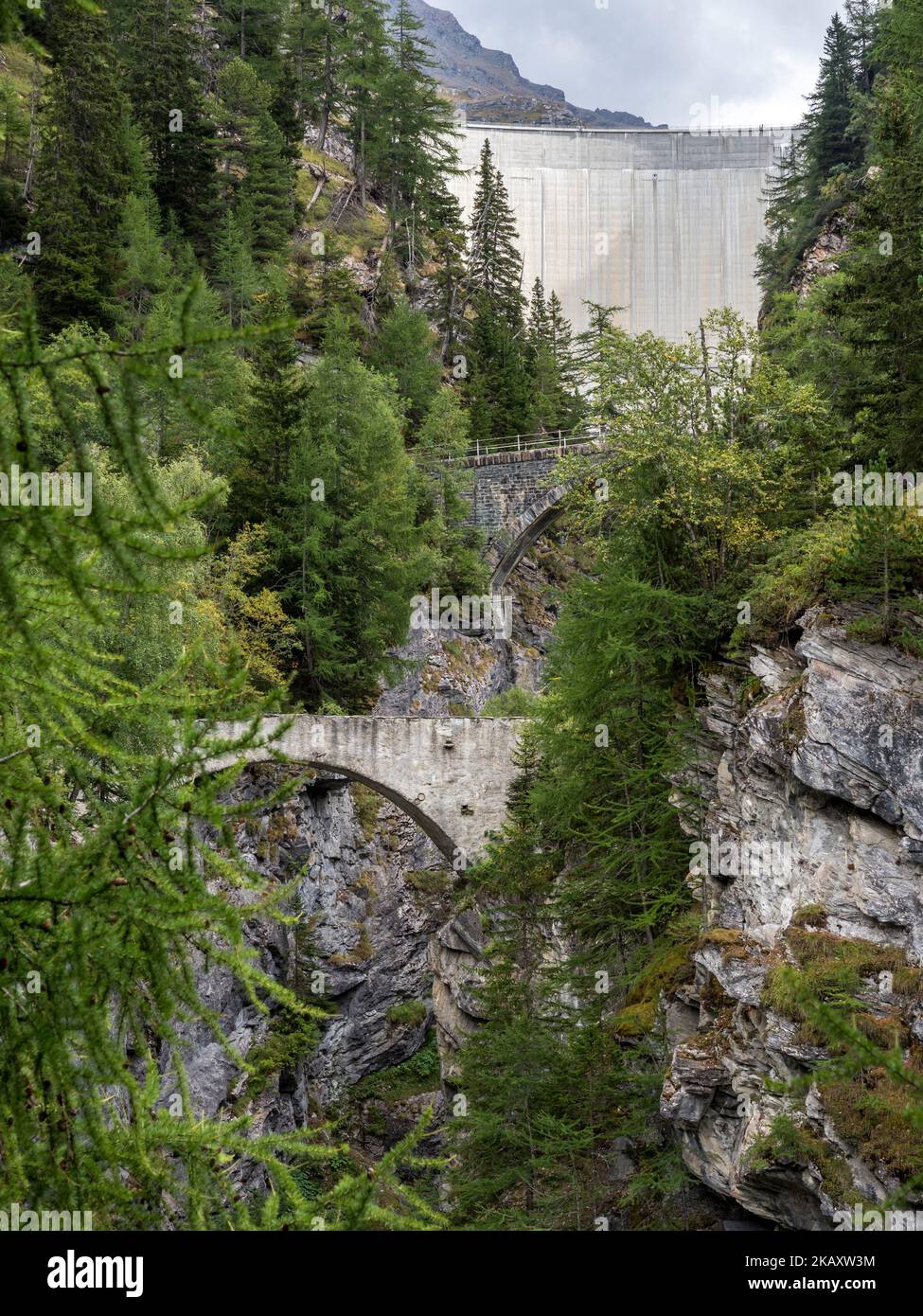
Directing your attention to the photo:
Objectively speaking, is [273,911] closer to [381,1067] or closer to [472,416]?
[381,1067]

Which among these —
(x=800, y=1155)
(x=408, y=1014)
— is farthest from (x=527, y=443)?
(x=800, y=1155)

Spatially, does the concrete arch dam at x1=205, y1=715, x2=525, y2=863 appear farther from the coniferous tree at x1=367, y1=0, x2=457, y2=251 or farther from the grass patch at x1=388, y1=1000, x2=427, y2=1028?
the coniferous tree at x1=367, y1=0, x2=457, y2=251

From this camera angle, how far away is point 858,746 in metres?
→ 13.1

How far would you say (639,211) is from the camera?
68688mm

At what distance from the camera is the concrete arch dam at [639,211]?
221ft

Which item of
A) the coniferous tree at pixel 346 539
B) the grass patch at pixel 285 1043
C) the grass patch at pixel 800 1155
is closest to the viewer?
the grass patch at pixel 800 1155

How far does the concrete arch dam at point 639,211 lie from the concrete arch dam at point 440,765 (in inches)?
1913

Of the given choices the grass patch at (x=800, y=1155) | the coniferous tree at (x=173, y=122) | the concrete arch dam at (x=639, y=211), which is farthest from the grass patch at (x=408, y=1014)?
the concrete arch dam at (x=639, y=211)

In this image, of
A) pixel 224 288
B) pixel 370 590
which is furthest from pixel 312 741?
pixel 224 288

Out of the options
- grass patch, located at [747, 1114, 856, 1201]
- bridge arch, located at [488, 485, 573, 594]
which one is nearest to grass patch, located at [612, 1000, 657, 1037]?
grass patch, located at [747, 1114, 856, 1201]

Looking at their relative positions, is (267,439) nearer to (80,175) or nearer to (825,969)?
(80,175)

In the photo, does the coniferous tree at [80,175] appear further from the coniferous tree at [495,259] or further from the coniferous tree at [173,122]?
the coniferous tree at [495,259]

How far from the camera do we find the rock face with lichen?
10.7 metres

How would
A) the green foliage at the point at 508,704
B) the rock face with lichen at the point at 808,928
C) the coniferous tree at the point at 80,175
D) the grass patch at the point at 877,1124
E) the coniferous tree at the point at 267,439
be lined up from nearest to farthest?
the grass patch at the point at 877,1124
the rock face with lichen at the point at 808,928
the coniferous tree at the point at 267,439
the green foliage at the point at 508,704
the coniferous tree at the point at 80,175
